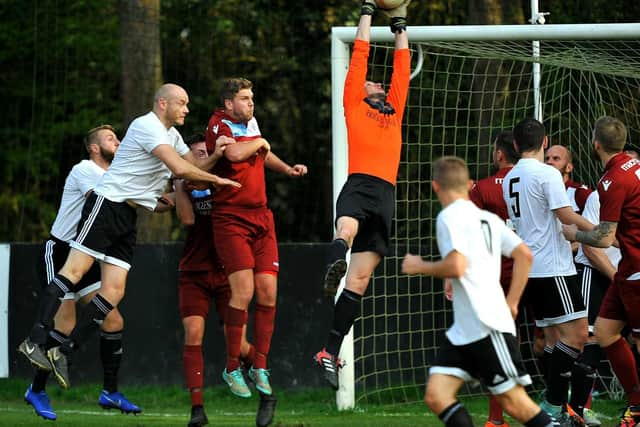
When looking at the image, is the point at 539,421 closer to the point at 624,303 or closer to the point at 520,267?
the point at 520,267

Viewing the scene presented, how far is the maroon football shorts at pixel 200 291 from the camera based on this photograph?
29.0 feet

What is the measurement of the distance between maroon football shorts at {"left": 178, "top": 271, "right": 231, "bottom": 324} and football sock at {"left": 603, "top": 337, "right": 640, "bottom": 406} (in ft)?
10.2

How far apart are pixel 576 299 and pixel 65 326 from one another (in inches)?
174

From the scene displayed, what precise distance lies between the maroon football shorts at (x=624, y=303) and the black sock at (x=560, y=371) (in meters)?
0.40

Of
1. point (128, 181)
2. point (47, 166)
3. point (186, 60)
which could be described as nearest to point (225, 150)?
point (128, 181)

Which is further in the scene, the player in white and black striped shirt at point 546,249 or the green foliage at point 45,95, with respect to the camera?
the green foliage at point 45,95

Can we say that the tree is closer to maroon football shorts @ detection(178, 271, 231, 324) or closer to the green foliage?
the green foliage

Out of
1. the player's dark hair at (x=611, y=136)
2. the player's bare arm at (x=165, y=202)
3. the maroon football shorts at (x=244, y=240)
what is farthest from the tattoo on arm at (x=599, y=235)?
the player's bare arm at (x=165, y=202)

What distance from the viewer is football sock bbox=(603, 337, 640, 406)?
818cm

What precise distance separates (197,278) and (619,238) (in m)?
3.37

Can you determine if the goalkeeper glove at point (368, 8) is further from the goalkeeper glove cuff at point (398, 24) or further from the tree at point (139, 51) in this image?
the tree at point (139, 51)

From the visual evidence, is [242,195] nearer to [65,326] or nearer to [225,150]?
[225,150]

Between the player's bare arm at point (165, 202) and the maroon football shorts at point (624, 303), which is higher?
the player's bare arm at point (165, 202)

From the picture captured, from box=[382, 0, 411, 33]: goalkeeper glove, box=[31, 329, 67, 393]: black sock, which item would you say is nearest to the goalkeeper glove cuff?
box=[382, 0, 411, 33]: goalkeeper glove
